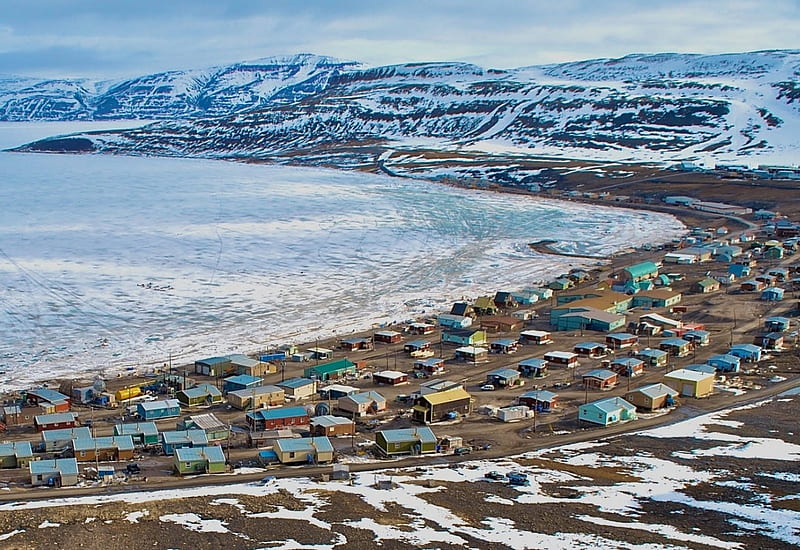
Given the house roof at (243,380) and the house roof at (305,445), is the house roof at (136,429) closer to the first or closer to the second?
the house roof at (305,445)

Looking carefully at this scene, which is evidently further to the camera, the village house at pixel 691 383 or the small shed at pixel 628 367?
the small shed at pixel 628 367

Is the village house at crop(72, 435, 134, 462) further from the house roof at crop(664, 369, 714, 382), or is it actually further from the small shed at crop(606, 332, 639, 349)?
the small shed at crop(606, 332, 639, 349)

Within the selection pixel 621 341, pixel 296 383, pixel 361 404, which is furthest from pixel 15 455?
pixel 621 341

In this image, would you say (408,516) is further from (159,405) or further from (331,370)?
(331,370)

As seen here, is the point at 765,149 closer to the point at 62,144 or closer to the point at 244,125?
the point at 244,125

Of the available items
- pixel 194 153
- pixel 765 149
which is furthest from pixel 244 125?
pixel 765 149

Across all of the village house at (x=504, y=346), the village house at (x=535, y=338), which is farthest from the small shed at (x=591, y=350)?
the village house at (x=504, y=346)
